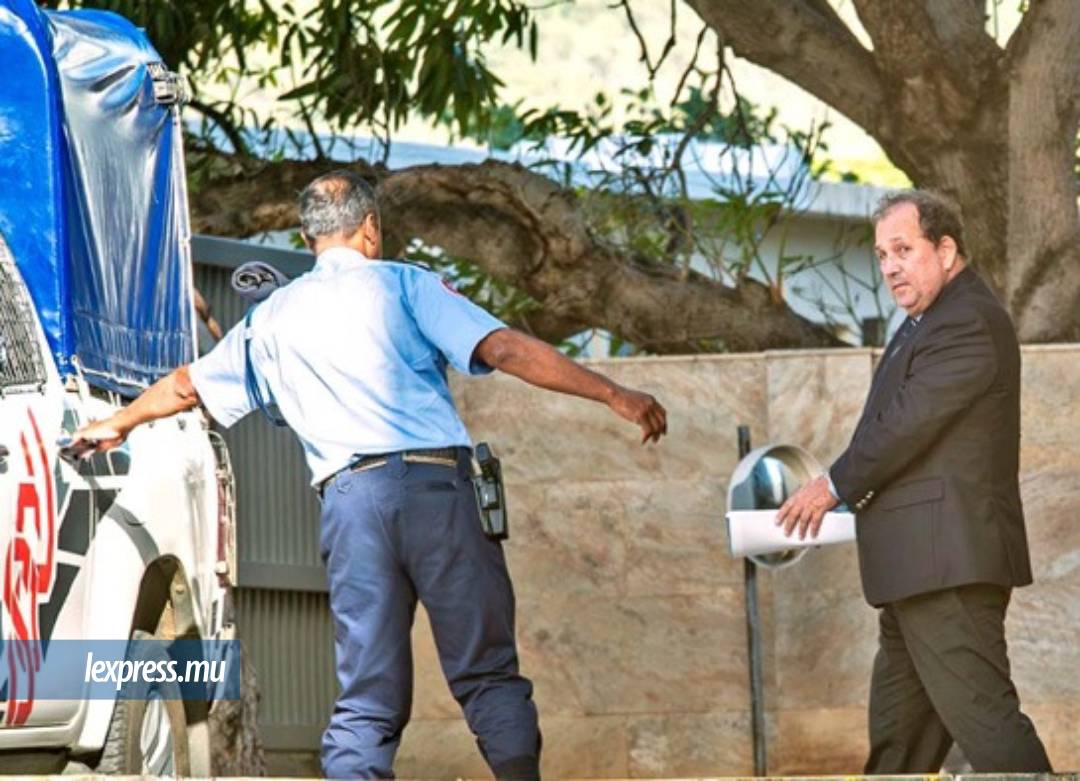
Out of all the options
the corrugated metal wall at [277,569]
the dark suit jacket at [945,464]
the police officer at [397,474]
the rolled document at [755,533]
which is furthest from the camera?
the corrugated metal wall at [277,569]

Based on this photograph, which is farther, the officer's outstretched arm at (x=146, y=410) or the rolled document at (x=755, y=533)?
the rolled document at (x=755, y=533)

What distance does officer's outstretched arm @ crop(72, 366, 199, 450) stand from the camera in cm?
697

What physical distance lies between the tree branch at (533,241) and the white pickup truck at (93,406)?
154 inches

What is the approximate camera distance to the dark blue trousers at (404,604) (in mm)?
7082

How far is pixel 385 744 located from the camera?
7098 millimetres

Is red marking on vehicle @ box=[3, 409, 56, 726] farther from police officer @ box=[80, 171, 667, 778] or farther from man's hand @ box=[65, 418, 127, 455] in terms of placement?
police officer @ box=[80, 171, 667, 778]

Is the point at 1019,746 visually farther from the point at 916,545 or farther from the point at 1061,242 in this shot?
the point at 1061,242

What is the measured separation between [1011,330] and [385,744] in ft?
6.96

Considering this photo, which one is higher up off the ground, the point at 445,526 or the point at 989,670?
the point at 445,526

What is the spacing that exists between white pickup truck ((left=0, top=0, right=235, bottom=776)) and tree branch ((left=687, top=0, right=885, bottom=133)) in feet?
12.4

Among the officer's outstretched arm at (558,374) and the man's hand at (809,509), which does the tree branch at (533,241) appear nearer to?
the man's hand at (809,509)

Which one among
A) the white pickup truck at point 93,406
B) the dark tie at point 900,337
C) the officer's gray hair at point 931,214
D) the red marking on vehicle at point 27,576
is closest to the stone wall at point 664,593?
the white pickup truck at point 93,406

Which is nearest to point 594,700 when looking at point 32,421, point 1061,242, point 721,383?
point 721,383

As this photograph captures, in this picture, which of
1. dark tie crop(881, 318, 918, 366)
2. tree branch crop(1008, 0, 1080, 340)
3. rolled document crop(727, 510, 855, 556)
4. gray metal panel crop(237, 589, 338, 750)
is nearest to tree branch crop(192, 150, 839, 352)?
tree branch crop(1008, 0, 1080, 340)
